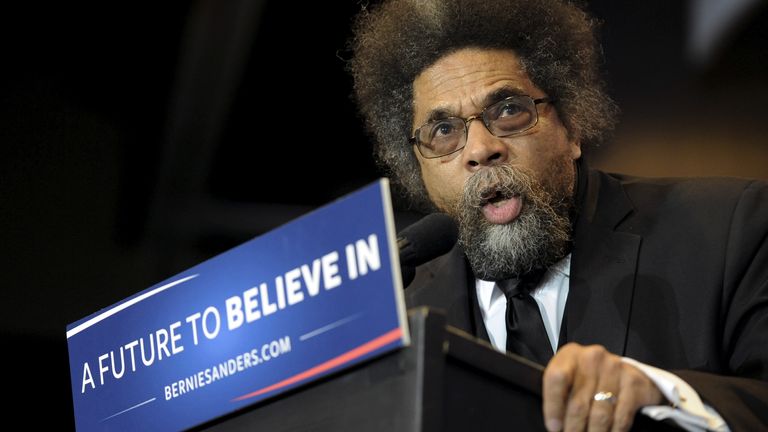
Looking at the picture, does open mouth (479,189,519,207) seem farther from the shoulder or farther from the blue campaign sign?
the blue campaign sign

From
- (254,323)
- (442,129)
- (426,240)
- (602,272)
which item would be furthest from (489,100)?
(254,323)

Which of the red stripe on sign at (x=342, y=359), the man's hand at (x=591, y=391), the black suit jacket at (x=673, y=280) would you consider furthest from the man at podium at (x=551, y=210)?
the red stripe on sign at (x=342, y=359)

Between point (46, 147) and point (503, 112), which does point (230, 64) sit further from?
point (503, 112)

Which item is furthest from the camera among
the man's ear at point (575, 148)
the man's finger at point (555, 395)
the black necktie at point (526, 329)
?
the man's ear at point (575, 148)

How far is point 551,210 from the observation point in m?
2.03

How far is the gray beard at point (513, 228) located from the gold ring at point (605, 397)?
2.98ft

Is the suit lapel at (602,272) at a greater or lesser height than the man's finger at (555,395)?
greater

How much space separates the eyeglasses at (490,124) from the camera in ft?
6.87

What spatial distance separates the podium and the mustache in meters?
1.00

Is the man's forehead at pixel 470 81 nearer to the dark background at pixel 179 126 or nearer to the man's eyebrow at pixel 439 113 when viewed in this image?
the man's eyebrow at pixel 439 113

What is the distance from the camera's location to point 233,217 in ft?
10.1

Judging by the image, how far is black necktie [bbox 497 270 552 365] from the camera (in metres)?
1.86

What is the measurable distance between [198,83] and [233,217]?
1.51 feet

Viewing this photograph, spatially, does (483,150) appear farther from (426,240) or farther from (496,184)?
(426,240)
